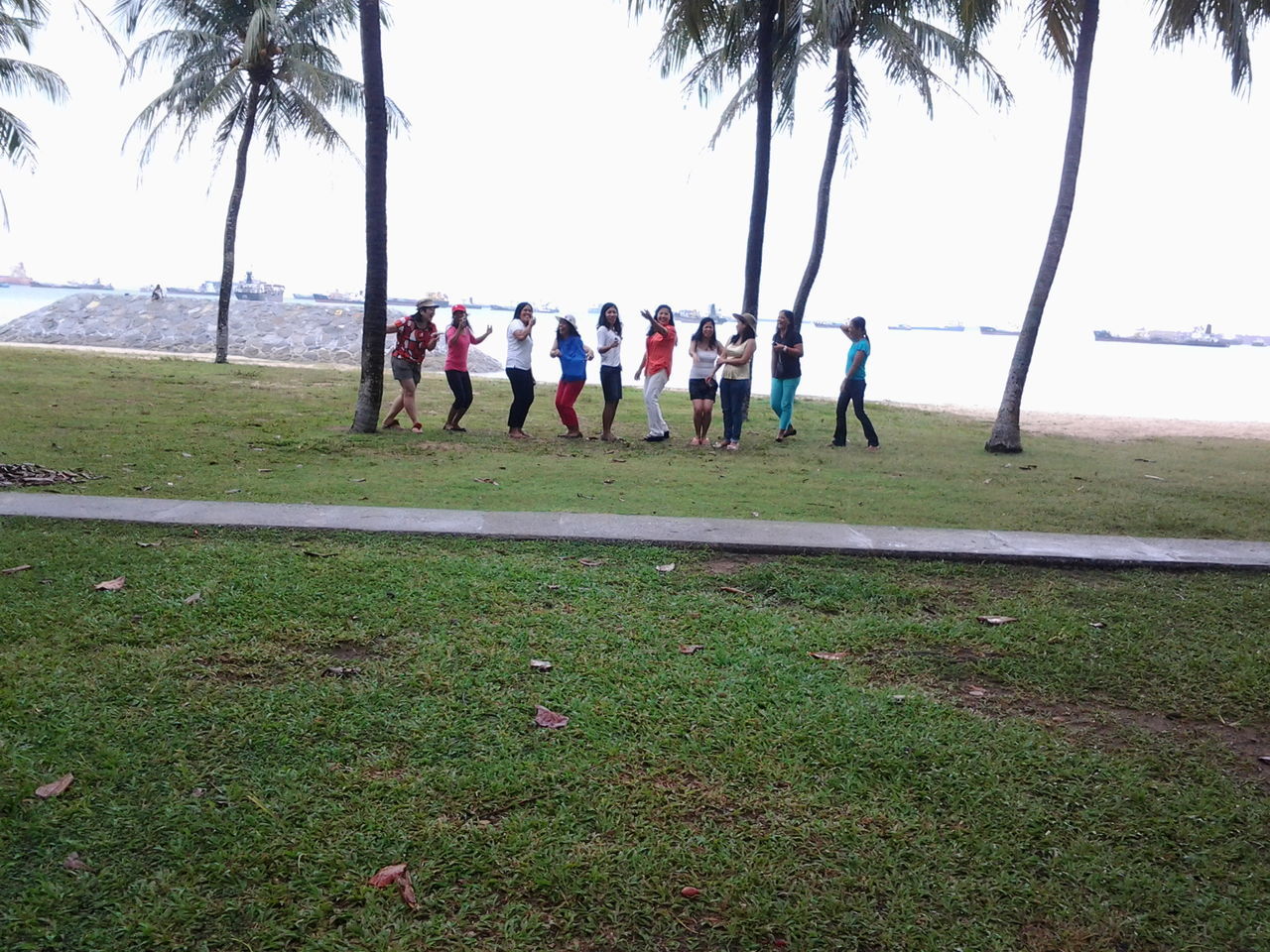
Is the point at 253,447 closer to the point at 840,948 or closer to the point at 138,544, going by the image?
the point at 138,544

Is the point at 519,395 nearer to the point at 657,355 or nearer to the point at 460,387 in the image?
the point at 460,387

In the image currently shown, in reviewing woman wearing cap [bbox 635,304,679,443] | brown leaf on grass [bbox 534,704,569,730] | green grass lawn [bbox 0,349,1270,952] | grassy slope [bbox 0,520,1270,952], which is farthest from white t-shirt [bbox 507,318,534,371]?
brown leaf on grass [bbox 534,704,569,730]

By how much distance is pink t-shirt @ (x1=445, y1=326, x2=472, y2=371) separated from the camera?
483 inches

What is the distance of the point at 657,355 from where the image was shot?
12.2 meters

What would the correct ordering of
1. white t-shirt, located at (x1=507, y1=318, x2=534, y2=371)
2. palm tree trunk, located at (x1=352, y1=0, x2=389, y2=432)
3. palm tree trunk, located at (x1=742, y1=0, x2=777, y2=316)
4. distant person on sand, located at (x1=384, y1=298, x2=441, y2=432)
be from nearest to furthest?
palm tree trunk, located at (x1=352, y1=0, x2=389, y2=432), white t-shirt, located at (x1=507, y1=318, x2=534, y2=371), distant person on sand, located at (x1=384, y1=298, x2=441, y2=432), palm tree trunk, located at (x1=742, y1=0, x2=777, y2=316)

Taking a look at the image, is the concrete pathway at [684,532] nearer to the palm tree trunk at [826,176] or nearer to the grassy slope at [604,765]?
the grassy slope at [604,765]

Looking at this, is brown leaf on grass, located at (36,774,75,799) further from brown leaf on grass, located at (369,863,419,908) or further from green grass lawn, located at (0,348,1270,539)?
green grass lawn, located at (0,348,1270,539)

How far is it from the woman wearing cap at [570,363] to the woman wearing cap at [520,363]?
366mm

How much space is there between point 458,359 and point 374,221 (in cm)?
191

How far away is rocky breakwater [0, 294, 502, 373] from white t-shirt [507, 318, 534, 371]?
761 inches

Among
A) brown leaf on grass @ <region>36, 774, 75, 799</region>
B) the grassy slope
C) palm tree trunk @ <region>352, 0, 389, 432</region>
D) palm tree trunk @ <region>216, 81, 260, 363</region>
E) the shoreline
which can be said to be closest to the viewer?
the grassy slope

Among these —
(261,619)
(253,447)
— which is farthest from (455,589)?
(253,447)

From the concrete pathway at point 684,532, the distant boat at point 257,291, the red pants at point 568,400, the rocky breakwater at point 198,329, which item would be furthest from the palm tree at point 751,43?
the distant boat at point 257,291

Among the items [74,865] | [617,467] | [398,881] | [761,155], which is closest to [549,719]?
[398,881]
